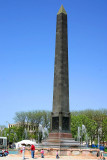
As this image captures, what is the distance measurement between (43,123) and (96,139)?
1485cm

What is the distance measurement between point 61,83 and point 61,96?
1464mm

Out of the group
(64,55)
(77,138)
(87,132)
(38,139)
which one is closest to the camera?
(64,55)

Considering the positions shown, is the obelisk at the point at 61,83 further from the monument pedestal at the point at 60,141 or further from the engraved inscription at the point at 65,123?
the monument pedestal at the point at 60,141

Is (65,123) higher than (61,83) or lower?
lower

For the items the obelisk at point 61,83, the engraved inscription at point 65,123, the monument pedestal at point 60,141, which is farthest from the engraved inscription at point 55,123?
the monument pedestal at point 60,141

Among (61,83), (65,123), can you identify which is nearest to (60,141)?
(65,123)

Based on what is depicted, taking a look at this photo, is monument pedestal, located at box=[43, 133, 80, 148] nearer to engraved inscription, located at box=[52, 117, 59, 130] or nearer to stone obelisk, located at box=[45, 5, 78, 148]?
stone obelisk, located at box=[45, 5, 78, 148]

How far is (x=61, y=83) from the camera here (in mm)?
28656

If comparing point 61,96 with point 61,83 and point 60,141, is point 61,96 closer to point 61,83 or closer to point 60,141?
point 61,83

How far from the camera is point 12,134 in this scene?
7638cm

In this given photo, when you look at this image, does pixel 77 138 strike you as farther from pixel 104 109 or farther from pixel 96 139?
pixel 104 109

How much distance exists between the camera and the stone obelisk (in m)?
26.9

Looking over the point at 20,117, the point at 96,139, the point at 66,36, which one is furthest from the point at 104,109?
the point at 66,36

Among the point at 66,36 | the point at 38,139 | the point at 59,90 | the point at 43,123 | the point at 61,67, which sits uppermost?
the point at 66,36
